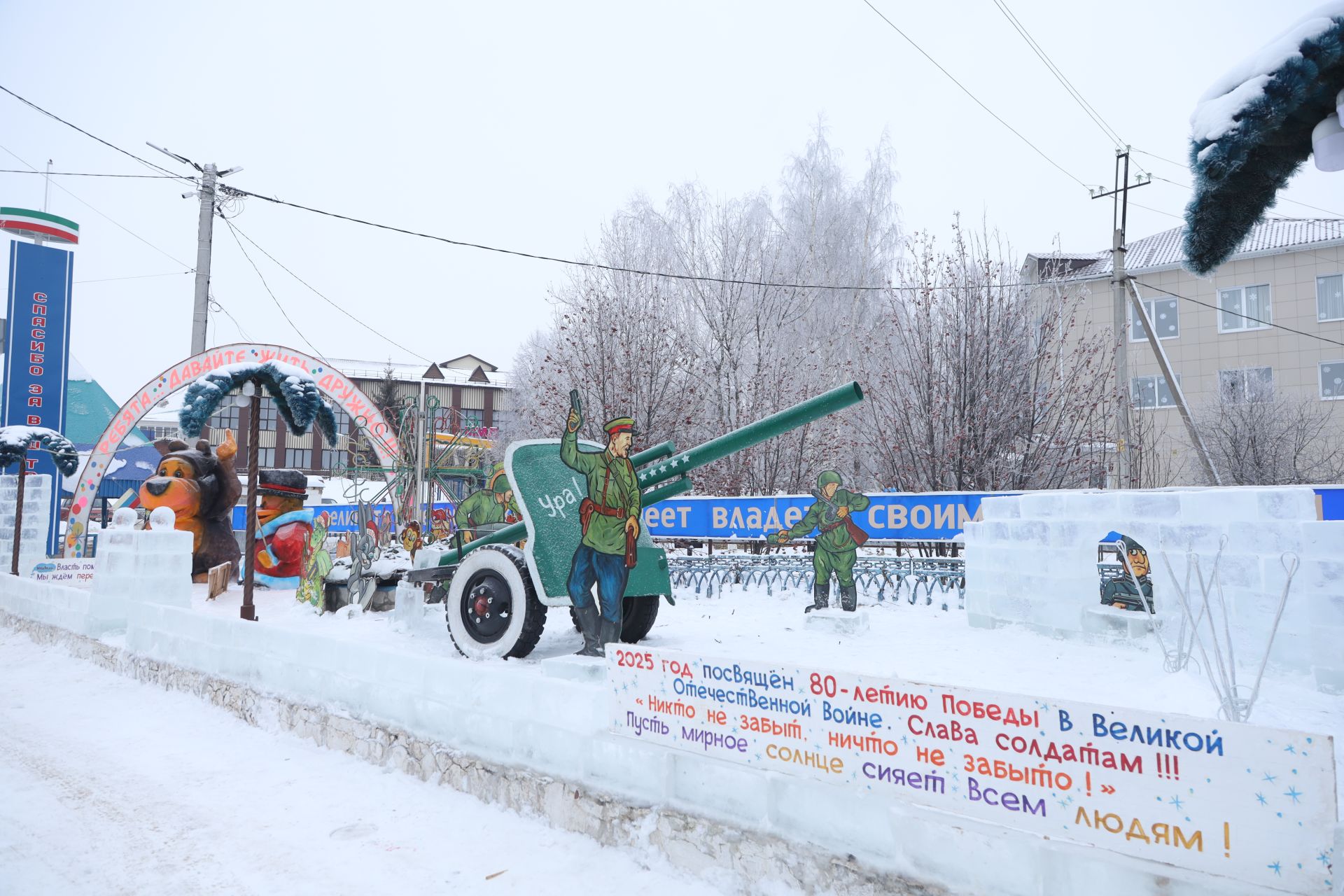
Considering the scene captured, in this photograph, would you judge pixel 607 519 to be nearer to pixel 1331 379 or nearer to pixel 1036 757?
pixel 1036 757

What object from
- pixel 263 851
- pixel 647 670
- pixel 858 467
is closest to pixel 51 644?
pixel 263 851

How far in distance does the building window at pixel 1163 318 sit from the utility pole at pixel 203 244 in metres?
25.8

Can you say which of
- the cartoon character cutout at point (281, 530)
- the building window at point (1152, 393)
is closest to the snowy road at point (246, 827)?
the cartoon character cutout at point (281, 530)

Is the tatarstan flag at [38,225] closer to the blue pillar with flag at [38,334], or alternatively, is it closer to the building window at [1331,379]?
the blue pillar with flag at [38,334]

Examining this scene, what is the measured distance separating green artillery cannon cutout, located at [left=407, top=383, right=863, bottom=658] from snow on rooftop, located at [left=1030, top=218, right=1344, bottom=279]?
17.1m

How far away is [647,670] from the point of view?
4.05 meters

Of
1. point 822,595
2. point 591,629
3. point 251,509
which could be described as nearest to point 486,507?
point 251,509

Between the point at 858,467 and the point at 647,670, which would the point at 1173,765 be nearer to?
the point at 647,670

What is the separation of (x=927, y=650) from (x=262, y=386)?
9881mm

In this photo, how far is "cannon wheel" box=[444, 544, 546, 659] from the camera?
713cm

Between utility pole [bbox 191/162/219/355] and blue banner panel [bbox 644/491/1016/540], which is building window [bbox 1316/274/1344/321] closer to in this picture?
blue banner panel [bbox 644/491/1016/540]

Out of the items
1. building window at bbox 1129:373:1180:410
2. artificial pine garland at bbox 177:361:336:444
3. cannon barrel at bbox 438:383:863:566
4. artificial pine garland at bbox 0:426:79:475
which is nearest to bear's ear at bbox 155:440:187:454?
artificial pine garland at bbox 0:426:79:475

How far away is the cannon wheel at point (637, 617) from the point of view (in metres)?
7.98

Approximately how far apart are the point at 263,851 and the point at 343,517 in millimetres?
14967
